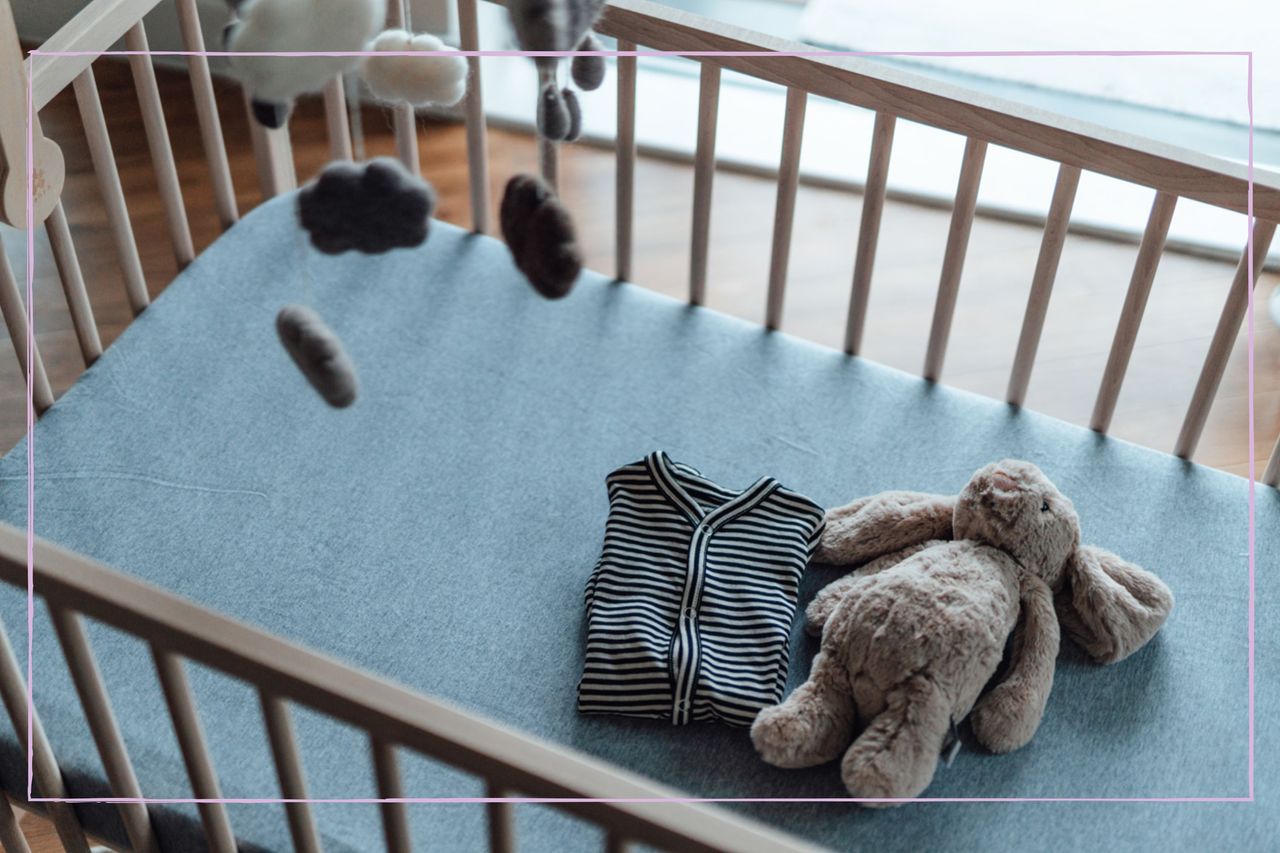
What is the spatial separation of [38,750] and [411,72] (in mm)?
589

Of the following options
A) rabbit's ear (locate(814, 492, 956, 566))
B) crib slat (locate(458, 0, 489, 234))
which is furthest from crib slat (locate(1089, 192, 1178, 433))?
crib slat (locate(458, 0, 489, 234))

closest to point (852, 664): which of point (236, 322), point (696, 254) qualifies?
point (696, 254)

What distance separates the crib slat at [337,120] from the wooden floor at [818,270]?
1.57 feet

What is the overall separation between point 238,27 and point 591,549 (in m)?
0.63

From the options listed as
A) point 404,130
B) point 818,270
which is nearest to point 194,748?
point 404,130

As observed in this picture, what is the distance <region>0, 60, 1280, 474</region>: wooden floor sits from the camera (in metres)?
1.82

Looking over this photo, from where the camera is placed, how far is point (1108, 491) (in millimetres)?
1316

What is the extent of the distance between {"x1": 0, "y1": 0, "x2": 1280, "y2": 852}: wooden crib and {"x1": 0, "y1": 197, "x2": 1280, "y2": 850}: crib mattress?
0.17 ft

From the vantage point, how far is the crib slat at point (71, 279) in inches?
51.2

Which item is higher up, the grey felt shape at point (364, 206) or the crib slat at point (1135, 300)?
the grey felt shape at point (364, 206)

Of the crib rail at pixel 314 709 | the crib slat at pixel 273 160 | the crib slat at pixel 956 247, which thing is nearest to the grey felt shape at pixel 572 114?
the crib rail at pixel 314 709

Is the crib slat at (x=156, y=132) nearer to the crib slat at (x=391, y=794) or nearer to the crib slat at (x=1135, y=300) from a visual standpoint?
the crib slat at (x=391, y=794)

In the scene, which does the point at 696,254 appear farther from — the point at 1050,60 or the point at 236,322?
the point at 1050,60

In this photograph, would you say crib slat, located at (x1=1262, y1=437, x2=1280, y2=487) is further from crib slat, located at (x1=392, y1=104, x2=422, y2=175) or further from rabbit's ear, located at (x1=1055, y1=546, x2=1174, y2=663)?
crib slat, located at (x1=392, y1=104, x2=422, y2=175)
